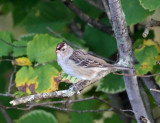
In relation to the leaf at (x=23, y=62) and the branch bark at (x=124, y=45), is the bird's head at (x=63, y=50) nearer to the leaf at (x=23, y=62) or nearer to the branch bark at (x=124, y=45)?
the leaf at (x=23, y=62)

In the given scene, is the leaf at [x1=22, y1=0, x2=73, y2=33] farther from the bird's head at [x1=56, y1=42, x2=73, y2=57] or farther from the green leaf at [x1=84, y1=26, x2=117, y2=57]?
the bird's head at [x1=56, y1=42, x2=73, y2=57]

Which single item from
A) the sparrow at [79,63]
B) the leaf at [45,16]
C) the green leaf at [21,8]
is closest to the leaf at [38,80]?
the sparrow at [79,63]

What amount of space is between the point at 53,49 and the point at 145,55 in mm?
604

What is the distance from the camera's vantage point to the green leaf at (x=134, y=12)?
7.20 feet

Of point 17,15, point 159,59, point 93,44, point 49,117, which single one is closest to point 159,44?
point 159,59

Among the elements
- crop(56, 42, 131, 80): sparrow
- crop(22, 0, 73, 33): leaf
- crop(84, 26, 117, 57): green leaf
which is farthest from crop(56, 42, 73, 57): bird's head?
crop(22, 0, 73, 33): leaf

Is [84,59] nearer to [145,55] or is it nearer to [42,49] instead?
[42,49]

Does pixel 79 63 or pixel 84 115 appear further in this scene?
pixel 84 115

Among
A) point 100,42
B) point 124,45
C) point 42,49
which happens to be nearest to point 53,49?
point 42,49

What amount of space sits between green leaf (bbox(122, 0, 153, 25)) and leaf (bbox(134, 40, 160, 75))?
0.26 m

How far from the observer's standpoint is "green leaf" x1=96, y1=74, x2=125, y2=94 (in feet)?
8.64

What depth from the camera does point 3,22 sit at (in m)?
4.36

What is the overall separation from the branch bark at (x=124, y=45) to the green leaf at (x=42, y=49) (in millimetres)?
550

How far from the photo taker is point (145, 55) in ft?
7.74
